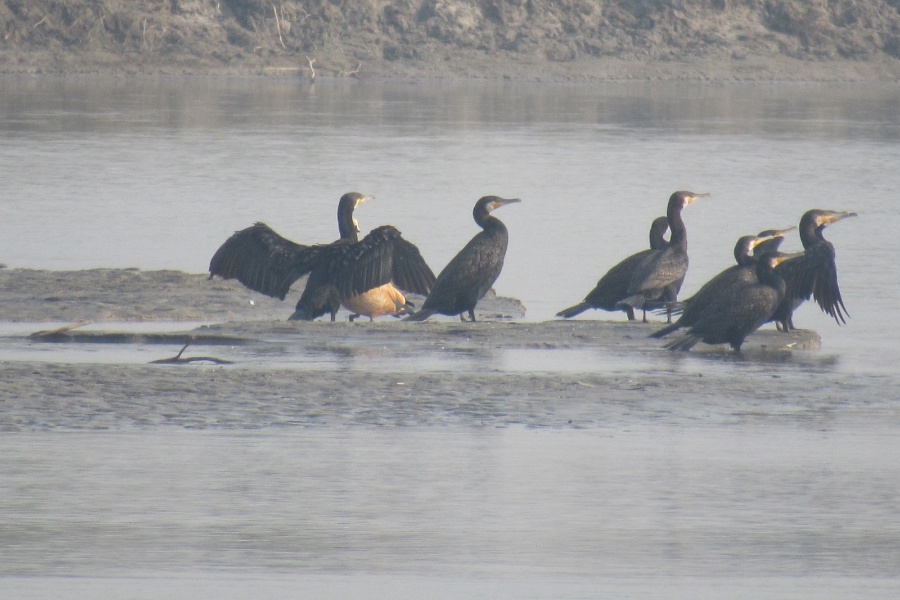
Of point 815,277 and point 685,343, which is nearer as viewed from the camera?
→ point 685,343

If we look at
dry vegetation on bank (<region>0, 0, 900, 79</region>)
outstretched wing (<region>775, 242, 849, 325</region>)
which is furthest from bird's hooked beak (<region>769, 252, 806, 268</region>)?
dry vegetation on bank (<region>0, 0, 900, 79</region>)

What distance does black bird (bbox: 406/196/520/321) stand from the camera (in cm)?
1026

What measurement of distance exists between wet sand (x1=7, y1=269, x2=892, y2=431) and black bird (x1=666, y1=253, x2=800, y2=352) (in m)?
0.11

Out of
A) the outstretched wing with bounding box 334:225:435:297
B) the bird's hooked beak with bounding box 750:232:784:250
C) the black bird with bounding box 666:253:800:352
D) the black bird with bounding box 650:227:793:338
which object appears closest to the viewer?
the black bird with bounding box 666:253:800:352

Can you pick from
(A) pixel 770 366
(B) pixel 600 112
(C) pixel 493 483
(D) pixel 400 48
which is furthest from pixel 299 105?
(C) pixel 493 483

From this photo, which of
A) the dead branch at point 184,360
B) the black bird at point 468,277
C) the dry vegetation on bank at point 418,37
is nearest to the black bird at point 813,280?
the black bird at point 468,277

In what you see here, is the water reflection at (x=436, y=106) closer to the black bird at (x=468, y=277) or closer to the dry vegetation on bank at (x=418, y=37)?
the dry vegetation on bank at (x=418, y=37)

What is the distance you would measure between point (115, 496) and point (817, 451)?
8.67 ft

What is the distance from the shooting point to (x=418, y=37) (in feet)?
146

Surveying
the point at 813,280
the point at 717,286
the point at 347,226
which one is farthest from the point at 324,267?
the point at 813,280

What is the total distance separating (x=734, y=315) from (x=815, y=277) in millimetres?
1313

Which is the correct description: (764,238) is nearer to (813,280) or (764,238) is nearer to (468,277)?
(813,280)

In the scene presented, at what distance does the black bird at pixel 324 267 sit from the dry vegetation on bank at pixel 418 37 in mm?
34198

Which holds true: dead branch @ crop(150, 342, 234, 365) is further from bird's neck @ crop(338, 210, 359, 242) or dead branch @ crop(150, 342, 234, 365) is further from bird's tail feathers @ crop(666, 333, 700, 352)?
bird's neck @ crop(338, 210, 359, 242)
